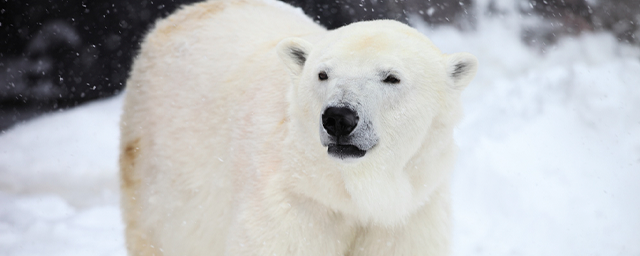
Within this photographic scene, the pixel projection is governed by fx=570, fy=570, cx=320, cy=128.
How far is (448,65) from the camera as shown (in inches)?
85.7

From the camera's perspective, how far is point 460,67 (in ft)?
7.22

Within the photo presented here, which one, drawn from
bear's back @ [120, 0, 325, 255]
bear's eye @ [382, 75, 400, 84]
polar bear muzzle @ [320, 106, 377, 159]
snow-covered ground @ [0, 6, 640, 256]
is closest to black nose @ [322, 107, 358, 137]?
polar bear muzzle @ [320, 106, 377, 159]

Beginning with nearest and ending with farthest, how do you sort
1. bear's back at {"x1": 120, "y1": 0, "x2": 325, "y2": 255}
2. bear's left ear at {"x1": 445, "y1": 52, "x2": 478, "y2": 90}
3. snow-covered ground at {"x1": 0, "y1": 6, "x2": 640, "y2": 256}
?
bear's left ear at {"x1": 445, "y1": 52, "x2": 478, "y2": 90}, bear's back at {"x1": 120, "y1": 0, "x2": 325, "y2": 255}, snow-covered ground at {"x1": 0, "y1": 6, "x2": 640, "y2": 256}

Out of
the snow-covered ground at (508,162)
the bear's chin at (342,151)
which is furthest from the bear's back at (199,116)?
the snow-covered ground at (508,162)

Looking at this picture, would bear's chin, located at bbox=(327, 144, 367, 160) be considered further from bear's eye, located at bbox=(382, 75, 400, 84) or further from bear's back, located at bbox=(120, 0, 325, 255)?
bear's back, located at bbox=(120, 0, 325, 255)

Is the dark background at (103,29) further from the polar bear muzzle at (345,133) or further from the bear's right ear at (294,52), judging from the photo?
the polar bear muzzle at (345,133)

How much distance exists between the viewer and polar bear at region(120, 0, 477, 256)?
6.57ft

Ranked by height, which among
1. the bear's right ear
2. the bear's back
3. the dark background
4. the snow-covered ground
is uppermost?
the bear's right ear

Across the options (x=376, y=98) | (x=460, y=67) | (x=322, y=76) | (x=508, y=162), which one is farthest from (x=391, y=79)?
(x=508, y=162)

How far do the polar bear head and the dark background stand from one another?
425 cm

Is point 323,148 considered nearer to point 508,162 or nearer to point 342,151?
point 342,151

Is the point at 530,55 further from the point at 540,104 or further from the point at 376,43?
the point at 376,43

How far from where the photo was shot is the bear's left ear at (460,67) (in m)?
2.18

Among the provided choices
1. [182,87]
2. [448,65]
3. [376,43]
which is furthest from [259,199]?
[182,87]
